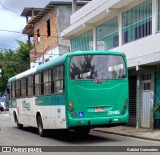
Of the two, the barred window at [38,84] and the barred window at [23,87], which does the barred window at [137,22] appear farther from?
the barred window at [23,87]

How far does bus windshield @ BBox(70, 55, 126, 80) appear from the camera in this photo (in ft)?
44.7

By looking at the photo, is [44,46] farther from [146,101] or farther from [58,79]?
[58,79]

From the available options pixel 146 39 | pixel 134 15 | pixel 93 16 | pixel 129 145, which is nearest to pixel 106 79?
pixel 129 145

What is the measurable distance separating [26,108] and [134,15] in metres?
7.23

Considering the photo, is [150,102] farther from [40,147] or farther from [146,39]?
[40,147]

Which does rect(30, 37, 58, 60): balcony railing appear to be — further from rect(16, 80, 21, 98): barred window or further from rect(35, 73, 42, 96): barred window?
rect(35, 73, 42, 96): barred window

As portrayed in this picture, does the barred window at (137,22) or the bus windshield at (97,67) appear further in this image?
the barred window at (137,22)

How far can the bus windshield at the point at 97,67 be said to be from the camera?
13.6 metres

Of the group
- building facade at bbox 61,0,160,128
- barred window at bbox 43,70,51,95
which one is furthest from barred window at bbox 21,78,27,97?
building facade at bbox 61,0,160,128

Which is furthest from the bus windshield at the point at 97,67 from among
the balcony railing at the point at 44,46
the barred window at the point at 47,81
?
the balcony railing at the point at 44,46

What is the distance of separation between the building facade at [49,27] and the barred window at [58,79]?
1952cm

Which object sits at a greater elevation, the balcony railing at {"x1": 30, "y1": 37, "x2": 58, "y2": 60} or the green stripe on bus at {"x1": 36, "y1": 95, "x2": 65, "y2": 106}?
the balcony railing at {"x1": 30, "y1": 37, "x2": 58, "y2": 60}

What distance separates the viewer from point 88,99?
1357 cm

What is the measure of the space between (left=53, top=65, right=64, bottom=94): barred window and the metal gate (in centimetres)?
611
